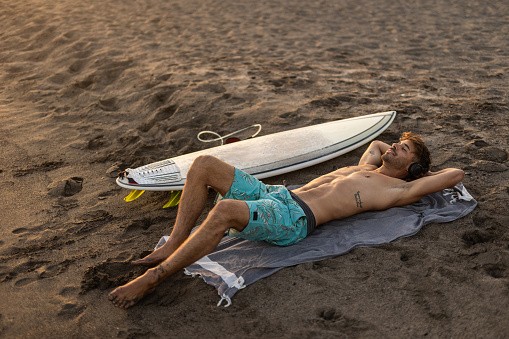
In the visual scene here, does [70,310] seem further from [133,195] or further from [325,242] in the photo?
[325,242]

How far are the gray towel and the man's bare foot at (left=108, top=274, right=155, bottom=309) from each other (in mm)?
410

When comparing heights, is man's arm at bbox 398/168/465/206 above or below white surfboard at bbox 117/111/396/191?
above

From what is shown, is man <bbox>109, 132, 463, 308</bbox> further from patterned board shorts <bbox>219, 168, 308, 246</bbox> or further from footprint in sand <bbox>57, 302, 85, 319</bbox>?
footprint in sand <bbox>57, 302, 85, 319</bbox>

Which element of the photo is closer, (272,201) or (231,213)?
(231,213)

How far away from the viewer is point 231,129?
5.56m

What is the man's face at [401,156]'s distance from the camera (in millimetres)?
3773

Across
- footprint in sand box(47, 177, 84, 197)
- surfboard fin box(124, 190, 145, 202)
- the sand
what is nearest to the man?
the sand

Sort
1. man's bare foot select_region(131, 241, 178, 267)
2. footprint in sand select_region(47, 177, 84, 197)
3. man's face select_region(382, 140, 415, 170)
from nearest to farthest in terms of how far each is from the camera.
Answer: man's bare foot select_region(131, 241, 178, 267)
man's face select_region(382, 140, 415, 170)
footprint in sand select_region(47, 177, 84, 197)

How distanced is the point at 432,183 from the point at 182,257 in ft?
6.73

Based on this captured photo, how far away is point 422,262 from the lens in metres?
3.24

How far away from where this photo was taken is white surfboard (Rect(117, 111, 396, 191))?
428cm

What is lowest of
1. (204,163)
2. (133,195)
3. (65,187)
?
(65,187)

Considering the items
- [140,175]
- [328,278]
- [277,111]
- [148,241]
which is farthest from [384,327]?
[277,111]

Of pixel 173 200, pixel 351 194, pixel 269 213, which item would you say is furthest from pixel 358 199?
pixel 173 200
